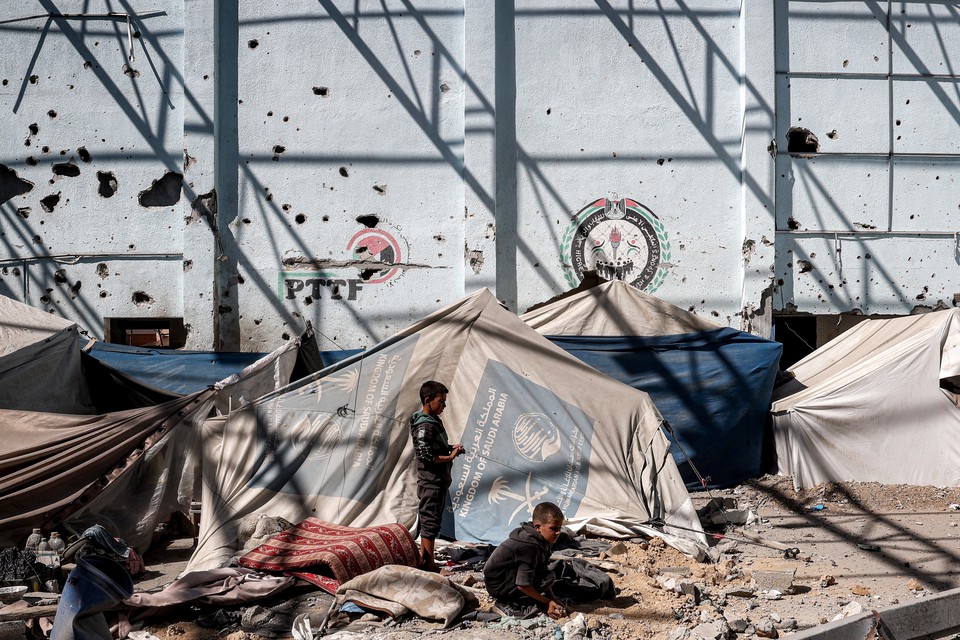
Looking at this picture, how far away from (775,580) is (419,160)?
231 inches

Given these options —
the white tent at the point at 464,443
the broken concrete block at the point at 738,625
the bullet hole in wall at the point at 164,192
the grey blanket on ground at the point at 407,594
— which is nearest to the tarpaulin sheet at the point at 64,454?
the white tent at the point at 464,443

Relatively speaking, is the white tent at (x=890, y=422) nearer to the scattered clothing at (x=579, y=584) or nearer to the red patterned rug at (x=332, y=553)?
the scattered clothing at (x=579, y=584)

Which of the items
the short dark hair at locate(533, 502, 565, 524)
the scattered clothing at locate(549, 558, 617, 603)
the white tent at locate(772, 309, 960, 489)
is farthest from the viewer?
the white tent at locate(772, 309, 960, 489)

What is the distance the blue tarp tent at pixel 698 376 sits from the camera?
7.57 meters

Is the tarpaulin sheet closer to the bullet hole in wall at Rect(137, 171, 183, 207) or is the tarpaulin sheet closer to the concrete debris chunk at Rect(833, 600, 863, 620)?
the bullet hole in wall at Rect(137, 171, 183, 207)

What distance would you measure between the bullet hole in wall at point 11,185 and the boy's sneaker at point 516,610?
24.6 ft

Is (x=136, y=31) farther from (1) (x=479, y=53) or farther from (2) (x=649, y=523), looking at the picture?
(2) (x=649, y=523)

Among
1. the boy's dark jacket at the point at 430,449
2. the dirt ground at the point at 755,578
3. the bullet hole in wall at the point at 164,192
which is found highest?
the bullet hole in wall at the point at 164,192

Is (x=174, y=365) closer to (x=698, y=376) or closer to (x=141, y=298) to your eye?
(x=141, y=298)

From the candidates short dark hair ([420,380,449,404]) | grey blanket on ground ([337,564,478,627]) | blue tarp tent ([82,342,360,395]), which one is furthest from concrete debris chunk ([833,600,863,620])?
blue tarp tent ([82,342,360,395])

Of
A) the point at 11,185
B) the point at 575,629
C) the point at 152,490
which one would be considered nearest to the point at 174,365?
the point at 152,490

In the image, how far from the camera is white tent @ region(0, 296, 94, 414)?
21.4 ft

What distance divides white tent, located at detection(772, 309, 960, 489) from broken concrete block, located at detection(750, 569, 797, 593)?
2.90 metres

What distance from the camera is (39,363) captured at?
6.71m
